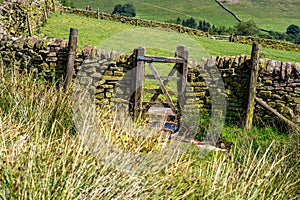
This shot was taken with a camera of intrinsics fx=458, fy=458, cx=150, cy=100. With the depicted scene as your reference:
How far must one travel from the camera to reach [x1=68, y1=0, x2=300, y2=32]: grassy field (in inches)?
2662

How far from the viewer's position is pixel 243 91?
900 centimetres

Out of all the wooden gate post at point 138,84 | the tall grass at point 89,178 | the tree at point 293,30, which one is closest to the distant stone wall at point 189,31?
the wooden gate post at point 138,84

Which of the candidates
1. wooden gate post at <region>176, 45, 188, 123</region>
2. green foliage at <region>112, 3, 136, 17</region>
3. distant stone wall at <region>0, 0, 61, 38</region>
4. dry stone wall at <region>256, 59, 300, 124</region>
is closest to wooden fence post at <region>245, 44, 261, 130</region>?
dry stone wall at <region>256, 59, 300, 124</region>

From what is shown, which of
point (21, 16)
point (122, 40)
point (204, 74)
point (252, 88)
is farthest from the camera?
→ point (122, 40)

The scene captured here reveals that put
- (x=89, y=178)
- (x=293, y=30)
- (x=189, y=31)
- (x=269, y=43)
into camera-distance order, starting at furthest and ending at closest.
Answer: (x=293, y=30) → (x=269, y=43) → (x=189, y=31) → (x=89, y=178)

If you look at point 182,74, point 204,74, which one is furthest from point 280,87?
point 182,74

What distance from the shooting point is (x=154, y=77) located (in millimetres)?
8281

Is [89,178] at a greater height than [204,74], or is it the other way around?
[204,74]

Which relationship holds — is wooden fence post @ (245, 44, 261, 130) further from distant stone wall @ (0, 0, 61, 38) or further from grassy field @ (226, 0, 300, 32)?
grassy field @ (226, 0, 300, 32)

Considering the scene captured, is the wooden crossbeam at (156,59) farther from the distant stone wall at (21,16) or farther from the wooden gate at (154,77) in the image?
the distant stone wall at (21,16)

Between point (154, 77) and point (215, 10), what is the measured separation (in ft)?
224

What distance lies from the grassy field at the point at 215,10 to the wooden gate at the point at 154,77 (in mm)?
56925

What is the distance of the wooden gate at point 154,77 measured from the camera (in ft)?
27.2

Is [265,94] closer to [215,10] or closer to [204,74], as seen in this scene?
[204,74]
